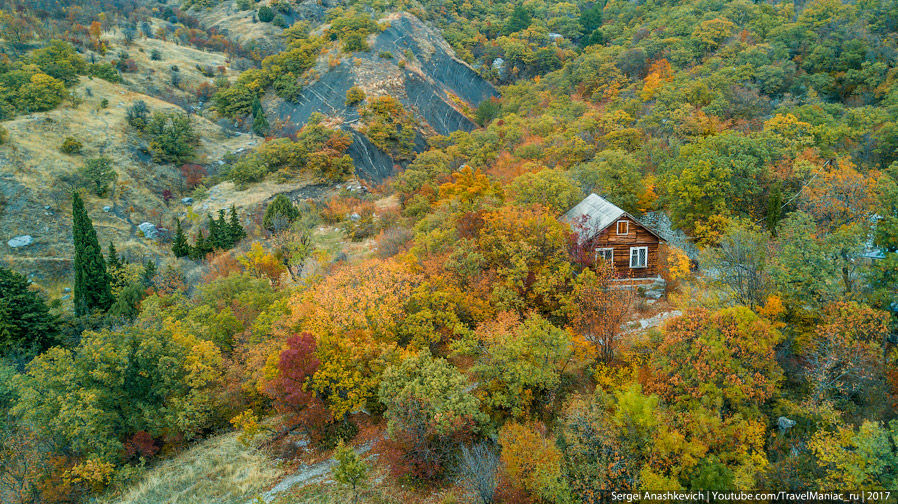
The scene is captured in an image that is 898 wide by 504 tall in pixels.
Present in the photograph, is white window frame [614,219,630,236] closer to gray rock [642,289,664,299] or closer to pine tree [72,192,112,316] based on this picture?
gray rock [642,289,664,299]

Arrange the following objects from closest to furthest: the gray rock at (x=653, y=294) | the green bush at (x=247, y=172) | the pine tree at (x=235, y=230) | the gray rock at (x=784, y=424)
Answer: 1. the gray rock at (x=784, y=424)
2. the gray rock at (x=653, y=294)
3. the pine tree at (x=235, y=230)
4. the green bush at (x=247, y=172)

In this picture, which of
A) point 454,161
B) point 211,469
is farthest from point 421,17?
point 211,469

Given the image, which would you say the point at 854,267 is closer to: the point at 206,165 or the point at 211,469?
the point at 211,469

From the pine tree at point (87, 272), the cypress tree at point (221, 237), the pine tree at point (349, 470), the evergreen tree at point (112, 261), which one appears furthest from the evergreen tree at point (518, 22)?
the pine tree at point (349, 470)

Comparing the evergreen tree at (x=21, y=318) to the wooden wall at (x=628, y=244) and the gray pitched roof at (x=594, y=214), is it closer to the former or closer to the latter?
the gray pitched roof at (x=594, y=214)

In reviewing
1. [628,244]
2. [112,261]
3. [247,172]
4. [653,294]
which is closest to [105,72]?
[247,172]

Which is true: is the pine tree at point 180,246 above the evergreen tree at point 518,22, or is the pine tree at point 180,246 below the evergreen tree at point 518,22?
below

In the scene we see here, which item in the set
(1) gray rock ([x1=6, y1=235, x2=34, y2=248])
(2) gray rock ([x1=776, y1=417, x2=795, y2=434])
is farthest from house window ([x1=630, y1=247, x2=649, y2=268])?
(1) gray rock ([x1=6, y1=235, x2=34, y2=248])
